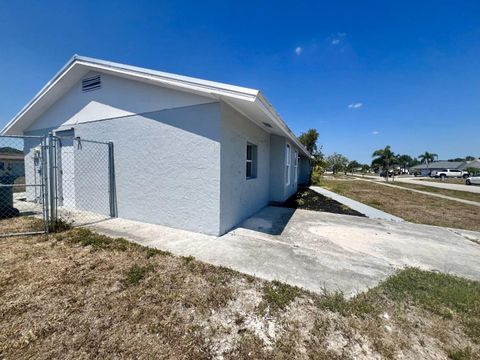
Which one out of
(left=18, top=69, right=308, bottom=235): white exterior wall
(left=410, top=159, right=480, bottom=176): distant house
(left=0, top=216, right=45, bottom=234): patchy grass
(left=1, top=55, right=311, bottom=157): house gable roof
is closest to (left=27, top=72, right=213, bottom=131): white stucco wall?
(left=18, top=69, right=308, bottom=235): white exterior wall

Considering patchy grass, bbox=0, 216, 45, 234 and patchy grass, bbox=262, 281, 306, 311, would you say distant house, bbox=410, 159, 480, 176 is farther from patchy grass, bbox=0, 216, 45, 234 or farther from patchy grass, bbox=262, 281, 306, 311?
patchy grass, bbox=0, 216, 45, 234

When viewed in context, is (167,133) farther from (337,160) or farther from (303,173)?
(337,160)

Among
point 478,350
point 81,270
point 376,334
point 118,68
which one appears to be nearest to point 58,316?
point 81,270

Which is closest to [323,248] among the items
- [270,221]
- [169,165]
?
[270,221]

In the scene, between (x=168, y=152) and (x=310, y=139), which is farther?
(x=310, y=139)

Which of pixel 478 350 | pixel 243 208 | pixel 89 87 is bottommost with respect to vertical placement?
pixel 478 350

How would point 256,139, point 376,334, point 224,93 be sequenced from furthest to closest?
point 256,139
point 224,93
point 376,334

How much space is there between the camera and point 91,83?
597 cm

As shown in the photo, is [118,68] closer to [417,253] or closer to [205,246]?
[205,246]

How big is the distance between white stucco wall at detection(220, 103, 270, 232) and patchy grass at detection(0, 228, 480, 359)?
1935 mm

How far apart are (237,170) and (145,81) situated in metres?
3.26

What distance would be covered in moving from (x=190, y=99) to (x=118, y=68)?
217 centimetres

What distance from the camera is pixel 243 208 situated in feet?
19.4

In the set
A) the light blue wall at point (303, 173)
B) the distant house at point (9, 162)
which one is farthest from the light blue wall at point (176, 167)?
the light blue wall at point (303, 173)
